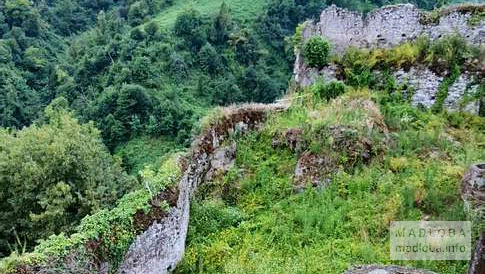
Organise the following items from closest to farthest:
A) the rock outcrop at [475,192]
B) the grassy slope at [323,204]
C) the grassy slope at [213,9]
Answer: the rock outcrop at [475,192] → the grassy slope at [323,204] → the grassy slope at [213,9]

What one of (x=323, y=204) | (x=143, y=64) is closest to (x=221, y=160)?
(x=323, y=204)

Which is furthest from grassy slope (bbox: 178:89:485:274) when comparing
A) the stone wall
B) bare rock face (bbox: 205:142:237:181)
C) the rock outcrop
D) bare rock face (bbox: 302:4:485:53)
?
bare rock face (bbox: 302:4:485:53)

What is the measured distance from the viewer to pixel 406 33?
43.5 feet

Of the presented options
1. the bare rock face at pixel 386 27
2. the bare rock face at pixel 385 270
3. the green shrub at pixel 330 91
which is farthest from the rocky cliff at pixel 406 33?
the bare rock face at pixel 385 270

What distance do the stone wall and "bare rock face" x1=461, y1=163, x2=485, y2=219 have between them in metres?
4.42

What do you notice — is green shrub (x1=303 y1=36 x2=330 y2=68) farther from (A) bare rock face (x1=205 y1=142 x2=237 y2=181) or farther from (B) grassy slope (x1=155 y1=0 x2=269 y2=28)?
(B) grassy slope (x1=155 y1=0 x2=269 y2=28)

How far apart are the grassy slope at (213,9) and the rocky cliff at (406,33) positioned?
43701 mm

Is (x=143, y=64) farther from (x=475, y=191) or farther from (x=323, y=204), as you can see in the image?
(x=475, y=191)

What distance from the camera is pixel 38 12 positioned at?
2329 inches

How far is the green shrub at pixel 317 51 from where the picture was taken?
44.7 feet

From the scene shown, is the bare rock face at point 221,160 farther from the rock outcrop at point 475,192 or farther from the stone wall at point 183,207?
the rock outcrop at point 475,192

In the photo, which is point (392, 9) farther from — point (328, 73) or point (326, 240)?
point (326, 240)

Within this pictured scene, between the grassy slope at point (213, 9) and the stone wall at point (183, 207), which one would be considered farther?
the grassy slope at point (213, 9)

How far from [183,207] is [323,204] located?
2392mm
